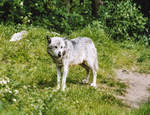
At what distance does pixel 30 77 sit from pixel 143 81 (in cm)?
330

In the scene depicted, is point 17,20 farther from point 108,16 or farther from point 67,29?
point 108,16

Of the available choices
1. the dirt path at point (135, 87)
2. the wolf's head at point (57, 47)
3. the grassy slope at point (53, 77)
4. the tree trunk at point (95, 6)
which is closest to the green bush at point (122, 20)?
the tree trunk at point (95, 6)

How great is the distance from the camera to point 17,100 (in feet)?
12.4

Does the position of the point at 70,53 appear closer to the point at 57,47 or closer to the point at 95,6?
the point at 57,47

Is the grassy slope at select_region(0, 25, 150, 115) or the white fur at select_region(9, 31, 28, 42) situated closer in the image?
the grassy slope at select_region(0, 25, 150, 115)

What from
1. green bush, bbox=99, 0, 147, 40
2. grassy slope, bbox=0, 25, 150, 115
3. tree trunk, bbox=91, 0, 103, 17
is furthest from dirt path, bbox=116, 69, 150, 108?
tree trunk, bbox=91, 0, 103, 17

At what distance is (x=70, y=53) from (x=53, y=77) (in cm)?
99

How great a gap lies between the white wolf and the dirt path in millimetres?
968

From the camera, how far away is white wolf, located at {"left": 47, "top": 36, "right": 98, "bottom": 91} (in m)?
5.35

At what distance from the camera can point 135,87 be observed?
7.04 meters

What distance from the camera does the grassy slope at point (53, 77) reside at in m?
3.80

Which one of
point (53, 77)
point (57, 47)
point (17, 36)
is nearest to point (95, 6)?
point (17, 36)

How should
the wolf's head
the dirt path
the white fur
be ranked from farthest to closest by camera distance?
the white fur, the dirt path, the wolf's head

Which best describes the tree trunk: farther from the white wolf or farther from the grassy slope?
the white wolf
